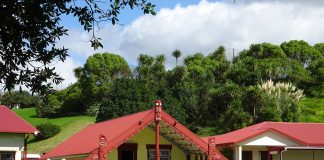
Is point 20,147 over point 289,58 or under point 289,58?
under

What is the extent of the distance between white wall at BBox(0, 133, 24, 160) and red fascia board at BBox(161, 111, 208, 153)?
8.65 m

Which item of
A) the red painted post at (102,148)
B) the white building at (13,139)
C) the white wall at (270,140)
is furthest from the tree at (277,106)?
the red painted post at (102,148)

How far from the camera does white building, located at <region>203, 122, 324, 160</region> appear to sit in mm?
28625

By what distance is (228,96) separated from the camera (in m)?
49.3

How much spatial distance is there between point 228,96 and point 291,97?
5.29 meters

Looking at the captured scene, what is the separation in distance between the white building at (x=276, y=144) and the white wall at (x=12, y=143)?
398 inches

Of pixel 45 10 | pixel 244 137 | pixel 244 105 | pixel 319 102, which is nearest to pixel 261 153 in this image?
pixel 244 137

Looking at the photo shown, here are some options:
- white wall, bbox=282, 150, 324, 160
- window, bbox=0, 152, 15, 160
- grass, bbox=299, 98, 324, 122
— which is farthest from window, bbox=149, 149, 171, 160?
grass, bbox=299, 98, 324, 122

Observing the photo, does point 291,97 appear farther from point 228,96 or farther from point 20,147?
point 20,147

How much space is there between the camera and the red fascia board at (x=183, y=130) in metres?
22.8

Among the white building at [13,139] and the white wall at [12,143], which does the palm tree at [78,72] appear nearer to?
the white building at [13,139]

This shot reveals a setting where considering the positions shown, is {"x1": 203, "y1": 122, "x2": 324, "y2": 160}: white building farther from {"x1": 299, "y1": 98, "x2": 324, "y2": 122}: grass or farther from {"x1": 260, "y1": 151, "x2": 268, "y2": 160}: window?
{"x1": 299, "y1": 98, "x2": 324, "y2": 122}: grass

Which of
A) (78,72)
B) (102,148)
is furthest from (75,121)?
(102,148)

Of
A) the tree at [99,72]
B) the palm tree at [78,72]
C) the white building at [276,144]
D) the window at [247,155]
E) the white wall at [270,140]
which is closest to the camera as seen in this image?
the white building at [276,144]
